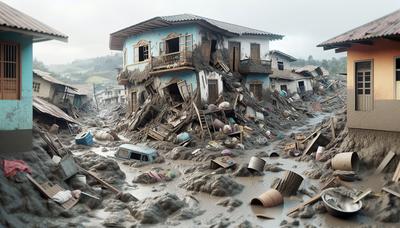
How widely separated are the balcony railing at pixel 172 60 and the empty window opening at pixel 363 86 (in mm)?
14019

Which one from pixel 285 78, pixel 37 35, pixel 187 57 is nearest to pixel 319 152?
pixel 187 57

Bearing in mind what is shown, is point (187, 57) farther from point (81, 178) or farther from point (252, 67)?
point (81, 178)

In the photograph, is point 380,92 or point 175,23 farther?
point 175,23

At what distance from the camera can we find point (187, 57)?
91.9 feet

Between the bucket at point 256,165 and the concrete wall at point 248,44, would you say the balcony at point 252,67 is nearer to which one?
the concrete wall at point 248,44

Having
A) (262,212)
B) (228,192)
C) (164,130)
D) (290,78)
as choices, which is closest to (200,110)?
(164,130)

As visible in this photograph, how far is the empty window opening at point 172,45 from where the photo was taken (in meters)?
30.7

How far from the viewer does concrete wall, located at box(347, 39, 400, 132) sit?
15.0 m

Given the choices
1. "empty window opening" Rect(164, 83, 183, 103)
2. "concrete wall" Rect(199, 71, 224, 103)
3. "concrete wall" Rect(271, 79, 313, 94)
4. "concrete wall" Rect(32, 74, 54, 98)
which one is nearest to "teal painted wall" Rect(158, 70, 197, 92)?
"concrete wall" Rect(199, 71, 224, 103)

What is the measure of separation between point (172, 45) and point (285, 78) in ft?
55.4

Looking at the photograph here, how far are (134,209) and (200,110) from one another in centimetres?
1540

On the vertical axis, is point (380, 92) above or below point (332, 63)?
below

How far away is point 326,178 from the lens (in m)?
15.5

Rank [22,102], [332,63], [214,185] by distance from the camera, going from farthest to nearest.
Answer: [332,63] → [214,185] → [22,102]
